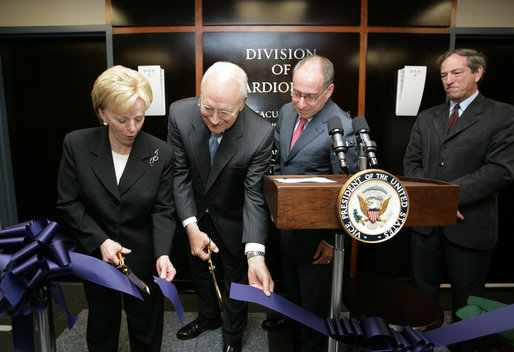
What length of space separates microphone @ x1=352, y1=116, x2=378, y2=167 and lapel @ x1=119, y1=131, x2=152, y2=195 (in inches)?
36.8

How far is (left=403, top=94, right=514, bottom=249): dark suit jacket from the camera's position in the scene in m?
1.87

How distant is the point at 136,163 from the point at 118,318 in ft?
2.64

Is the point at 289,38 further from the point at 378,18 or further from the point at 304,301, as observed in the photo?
the point at 304,301

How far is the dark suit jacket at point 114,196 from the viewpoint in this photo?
136 centimetres

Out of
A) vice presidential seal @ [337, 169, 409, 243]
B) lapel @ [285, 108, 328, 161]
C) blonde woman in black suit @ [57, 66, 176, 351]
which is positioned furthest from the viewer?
lapel @ [285, 108, 328, 161]

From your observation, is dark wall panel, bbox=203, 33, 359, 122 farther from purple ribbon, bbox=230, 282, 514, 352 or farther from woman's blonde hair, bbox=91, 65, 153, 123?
purple ribbon, bbox=230, 282, 514, 352

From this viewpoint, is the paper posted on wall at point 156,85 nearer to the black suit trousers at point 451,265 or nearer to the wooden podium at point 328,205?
the wooden podium at point 328,205

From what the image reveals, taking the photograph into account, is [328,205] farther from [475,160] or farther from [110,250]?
[475,160]

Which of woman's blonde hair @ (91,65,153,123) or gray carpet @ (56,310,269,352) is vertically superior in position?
woman's blonde hair @ (91,65,153,123)

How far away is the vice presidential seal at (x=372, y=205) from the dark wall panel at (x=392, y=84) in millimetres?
2126

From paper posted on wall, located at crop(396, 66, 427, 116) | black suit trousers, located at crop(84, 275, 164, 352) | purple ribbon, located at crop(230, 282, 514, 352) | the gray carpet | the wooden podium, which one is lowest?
the gray carpet

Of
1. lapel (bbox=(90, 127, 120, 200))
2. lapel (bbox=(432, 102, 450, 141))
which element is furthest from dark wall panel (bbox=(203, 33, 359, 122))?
lapel (bbox=(90, 127, 120, 200))

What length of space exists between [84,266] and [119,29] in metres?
2.43

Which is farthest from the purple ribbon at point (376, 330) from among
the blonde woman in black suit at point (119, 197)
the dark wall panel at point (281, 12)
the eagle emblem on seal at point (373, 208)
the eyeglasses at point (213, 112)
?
the dark wall panel at point (281, 12)
